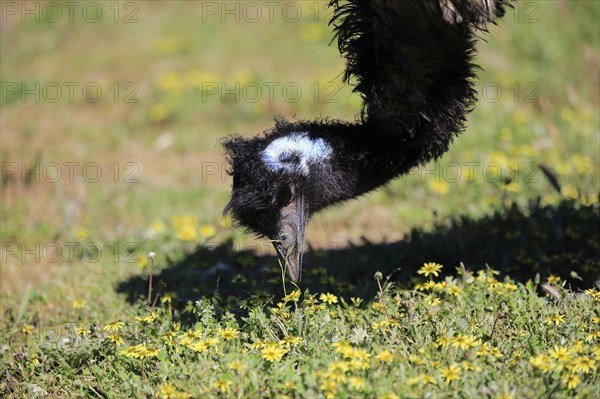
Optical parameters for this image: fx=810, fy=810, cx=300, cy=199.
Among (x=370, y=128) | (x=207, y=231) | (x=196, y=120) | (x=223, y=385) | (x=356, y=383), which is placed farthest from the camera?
(x=196, y=120)

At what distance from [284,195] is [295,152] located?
212 millimetres

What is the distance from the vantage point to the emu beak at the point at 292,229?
3908mm

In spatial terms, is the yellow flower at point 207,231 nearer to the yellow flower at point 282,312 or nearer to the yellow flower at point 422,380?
the yellow flower at point 282,312

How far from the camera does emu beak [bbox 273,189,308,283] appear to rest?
3.91 meters

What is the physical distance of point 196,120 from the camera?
28.8ft

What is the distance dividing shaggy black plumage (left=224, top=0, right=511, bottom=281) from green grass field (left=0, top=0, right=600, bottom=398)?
465mm

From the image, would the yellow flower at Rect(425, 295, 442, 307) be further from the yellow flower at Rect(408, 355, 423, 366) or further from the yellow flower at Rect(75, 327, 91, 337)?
the yellow flower at Rect(75, 327, 91, 337)

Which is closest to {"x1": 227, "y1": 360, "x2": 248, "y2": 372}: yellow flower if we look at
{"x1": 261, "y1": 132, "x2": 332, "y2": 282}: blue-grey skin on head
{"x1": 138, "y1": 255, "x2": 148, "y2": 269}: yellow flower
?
{"x1": 261, "y1": 132, "x2": 332, "y2": 282}: blue-grey skin on head

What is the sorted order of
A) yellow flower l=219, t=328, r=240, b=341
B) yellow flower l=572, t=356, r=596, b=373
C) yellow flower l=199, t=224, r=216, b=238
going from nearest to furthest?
1. yellow flower l=572, t=356, r=596, b=373
2. yellow flower l=219, t=328, r=240, b=341
3. yellow flower l=199, t=224, r=216, b=238

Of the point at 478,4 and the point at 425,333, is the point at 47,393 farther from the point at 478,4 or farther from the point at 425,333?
the point at 478,4

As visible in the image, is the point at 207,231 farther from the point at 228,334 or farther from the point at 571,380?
the point at 571,380

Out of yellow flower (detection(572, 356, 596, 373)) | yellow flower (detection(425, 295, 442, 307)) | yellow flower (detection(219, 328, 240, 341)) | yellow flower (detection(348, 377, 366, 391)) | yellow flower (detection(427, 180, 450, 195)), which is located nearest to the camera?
yellow flower (detection(348, 377, 366, 391))

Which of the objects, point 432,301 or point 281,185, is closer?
point 281,185

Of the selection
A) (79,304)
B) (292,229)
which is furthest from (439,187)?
(79,304)
